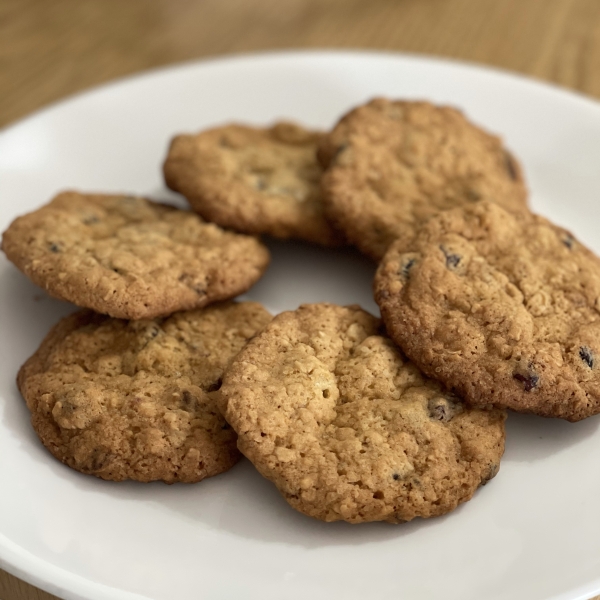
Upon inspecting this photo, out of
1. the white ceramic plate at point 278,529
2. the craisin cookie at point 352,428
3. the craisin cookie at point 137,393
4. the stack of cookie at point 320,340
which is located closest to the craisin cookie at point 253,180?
the stack of cookie at point 320,340

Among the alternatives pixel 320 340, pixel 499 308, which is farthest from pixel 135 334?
pixel 499 308

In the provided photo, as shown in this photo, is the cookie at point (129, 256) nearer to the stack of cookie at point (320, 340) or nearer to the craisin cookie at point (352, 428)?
the stack of cookie at point (320, 340)

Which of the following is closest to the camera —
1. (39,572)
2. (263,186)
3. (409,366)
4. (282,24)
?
(39,572)

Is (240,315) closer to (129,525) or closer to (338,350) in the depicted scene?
(338,350)

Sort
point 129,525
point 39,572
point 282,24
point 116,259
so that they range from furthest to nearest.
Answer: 1. point 282,24
2. point 116,259
3. point 129,525
4. point 39,572

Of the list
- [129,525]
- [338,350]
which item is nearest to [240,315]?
[338,350]

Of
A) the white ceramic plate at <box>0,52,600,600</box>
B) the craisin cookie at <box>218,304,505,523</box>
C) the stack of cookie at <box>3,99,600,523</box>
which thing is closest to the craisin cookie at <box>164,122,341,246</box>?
the stack of cookie at <box>3,99,600,523</box>
